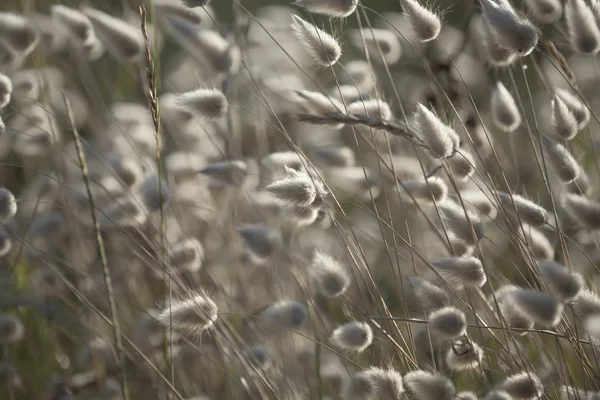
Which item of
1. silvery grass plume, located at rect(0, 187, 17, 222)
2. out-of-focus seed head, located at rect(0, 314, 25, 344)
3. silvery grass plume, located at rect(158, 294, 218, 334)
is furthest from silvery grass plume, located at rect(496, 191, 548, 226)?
out-of-focus seed head, located at rect(0, 314, 25, 344)

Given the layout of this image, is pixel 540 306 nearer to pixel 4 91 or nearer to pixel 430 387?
pixel 430 387

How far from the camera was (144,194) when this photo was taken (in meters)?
1.56

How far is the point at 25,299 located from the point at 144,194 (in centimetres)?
34

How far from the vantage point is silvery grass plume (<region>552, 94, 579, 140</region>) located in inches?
53.0

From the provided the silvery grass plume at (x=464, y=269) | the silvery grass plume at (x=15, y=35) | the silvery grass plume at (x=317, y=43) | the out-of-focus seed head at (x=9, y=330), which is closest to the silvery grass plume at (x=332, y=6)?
the silvery grass plume at (x=317, y=43)

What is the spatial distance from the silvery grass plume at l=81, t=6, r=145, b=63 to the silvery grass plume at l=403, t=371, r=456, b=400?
0.99 m

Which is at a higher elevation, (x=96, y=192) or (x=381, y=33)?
(x=381, y=33)

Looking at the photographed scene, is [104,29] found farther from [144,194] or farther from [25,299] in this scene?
[25,299]

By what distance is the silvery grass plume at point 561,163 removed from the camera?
4.16 feet

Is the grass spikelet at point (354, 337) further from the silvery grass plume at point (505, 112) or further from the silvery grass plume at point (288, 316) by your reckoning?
the silvery grass plume at point (505, 112)

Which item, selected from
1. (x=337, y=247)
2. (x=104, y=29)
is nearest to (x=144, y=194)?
(x=104, y=29)

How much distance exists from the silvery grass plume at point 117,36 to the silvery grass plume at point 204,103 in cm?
40

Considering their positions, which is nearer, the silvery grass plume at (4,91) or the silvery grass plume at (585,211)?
the silvery grass plume at (585,211)

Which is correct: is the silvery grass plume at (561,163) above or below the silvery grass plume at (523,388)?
above
